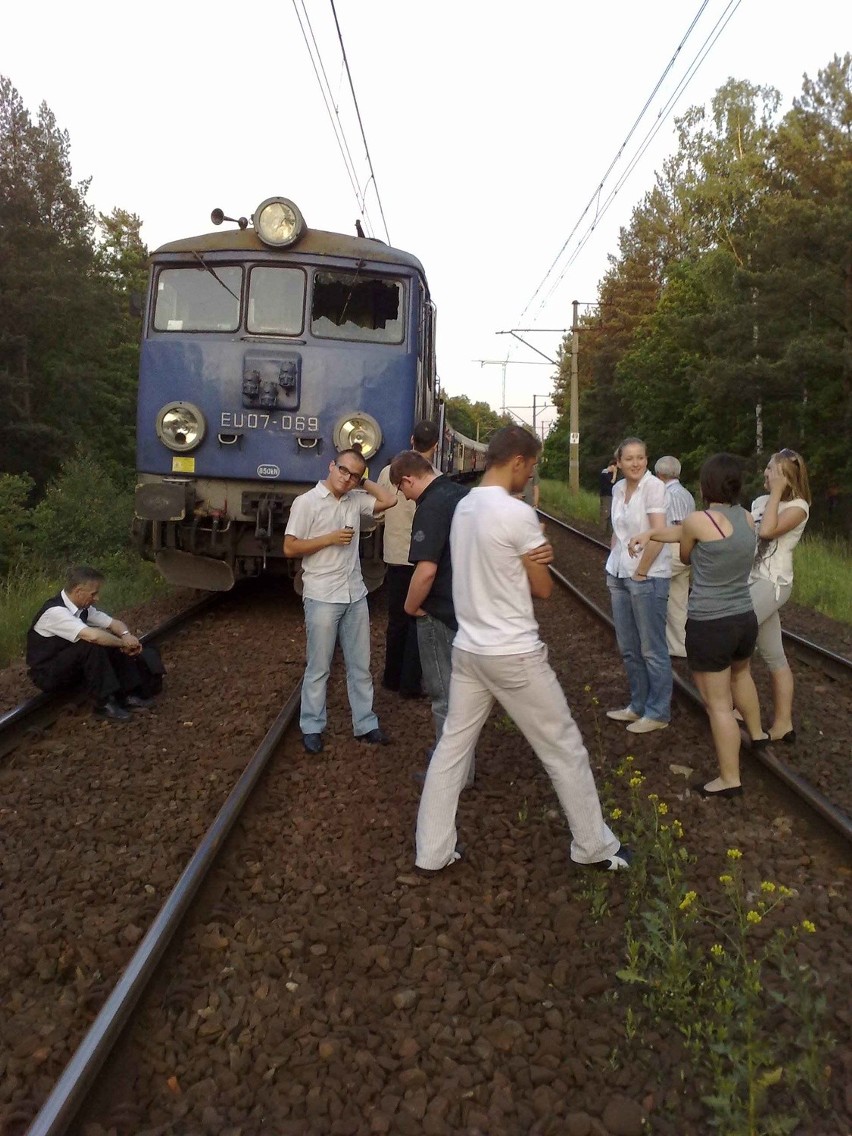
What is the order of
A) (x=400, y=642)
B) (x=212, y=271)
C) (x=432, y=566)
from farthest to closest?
(x=212, y=271) → (x=400, y=642) → (x=432, y=566)

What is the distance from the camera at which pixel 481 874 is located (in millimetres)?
3963

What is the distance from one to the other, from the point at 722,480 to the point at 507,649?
1701 mm

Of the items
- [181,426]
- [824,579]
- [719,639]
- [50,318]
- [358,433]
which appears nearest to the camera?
[719,639]

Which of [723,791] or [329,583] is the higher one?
[329,583]

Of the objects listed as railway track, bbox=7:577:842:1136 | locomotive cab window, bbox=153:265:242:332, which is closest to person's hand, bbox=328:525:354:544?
railway track, bbox=7:577:842:1136

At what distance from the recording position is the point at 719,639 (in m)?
4.50

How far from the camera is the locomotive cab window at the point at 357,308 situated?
28.8 feet

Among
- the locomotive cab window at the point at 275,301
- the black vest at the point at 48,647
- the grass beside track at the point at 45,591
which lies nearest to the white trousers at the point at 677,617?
the locomotive cab window at the point at 275,301

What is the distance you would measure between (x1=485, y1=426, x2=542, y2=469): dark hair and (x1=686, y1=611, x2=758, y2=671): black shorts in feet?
4.81

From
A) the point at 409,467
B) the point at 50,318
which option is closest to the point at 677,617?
the point at 409,467

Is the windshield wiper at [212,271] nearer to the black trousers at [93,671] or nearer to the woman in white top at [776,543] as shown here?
the black trousers at [93,671]

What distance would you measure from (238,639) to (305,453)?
1787 mm

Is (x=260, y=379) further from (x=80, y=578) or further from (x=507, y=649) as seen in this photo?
(x=507, y=649)

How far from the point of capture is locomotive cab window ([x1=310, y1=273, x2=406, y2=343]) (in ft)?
28.8
